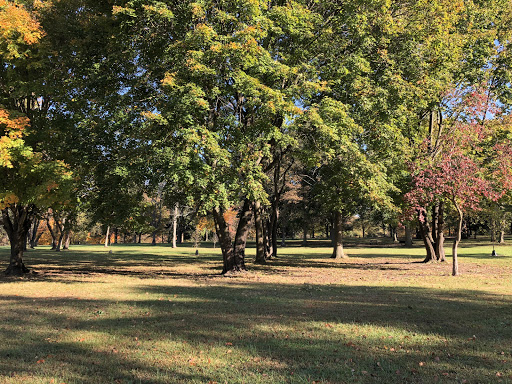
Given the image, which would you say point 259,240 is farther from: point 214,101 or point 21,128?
point 21,128

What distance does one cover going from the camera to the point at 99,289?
13.3 m

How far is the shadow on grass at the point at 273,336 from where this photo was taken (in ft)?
16.8

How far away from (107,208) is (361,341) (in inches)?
520

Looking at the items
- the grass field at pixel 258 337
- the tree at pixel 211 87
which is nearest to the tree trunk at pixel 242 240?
the tree at pixel 211 87

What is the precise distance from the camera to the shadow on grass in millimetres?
5133

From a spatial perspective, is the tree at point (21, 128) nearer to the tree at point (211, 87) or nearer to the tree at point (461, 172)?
the tree at point (211, 87)

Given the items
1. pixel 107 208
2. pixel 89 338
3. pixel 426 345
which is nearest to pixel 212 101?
pixel 107 208

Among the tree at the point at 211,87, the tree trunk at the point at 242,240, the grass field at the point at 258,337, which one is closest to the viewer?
the grass field at the point at 258,337

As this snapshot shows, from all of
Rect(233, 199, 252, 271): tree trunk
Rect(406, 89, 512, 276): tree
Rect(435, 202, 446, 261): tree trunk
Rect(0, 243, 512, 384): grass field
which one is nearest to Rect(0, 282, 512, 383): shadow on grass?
Rect(0, 243, 512, 384): grass field

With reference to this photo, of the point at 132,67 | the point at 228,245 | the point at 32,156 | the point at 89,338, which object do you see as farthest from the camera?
the point at 228,245

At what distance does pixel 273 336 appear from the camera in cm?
681

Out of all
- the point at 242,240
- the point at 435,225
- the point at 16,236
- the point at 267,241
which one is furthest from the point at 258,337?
the point at 267,241

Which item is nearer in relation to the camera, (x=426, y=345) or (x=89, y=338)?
(x=426, y=345)

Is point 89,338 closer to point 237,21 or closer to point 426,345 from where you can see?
point 426,345
